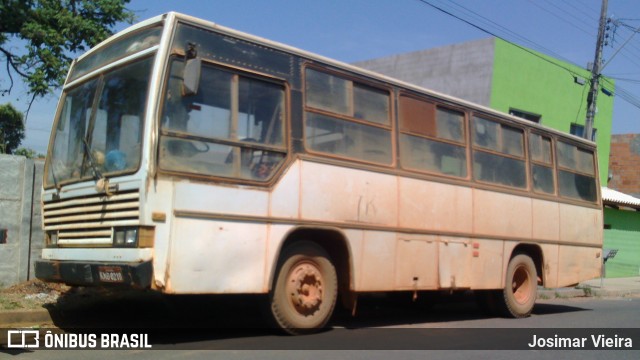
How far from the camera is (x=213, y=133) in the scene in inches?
253

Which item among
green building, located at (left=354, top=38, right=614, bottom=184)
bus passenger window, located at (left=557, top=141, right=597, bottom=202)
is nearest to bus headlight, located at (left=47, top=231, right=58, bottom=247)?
bus passenger window, located at (left=557, top=141, right=597, bottom=202)

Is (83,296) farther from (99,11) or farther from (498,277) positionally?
(99,11)

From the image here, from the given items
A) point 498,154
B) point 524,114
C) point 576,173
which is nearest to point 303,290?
point 498,154

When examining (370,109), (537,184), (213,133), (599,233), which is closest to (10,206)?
(213,133)

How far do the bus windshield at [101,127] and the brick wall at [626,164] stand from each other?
2784 centimetres

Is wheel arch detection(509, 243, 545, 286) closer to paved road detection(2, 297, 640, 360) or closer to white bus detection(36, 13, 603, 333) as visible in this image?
paved road detection(2, 297, 640, 360)

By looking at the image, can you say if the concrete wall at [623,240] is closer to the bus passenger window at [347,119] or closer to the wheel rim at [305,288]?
the bus passenger window at [347,119]

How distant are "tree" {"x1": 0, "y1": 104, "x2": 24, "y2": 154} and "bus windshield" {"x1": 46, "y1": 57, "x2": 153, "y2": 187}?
1343 centimetres

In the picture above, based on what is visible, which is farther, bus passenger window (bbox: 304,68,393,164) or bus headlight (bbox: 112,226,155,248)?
bus passenger window (bbox: 304,68,393,164)

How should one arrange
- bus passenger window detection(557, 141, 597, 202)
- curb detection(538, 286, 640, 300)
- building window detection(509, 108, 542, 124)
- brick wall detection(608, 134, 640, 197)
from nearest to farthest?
bus passenger window detection(557, 141, 597, 202) < curb detection(538, 286, 640, 300) < building window detection(509, 108, 542, 124) < brick wall detection(608, 134, 640, 197)

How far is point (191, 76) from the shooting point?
241 inches

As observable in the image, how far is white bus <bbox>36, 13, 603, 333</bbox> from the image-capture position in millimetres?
6117

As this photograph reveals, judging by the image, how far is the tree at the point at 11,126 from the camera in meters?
19.8

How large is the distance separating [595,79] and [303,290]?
51.1 ft
